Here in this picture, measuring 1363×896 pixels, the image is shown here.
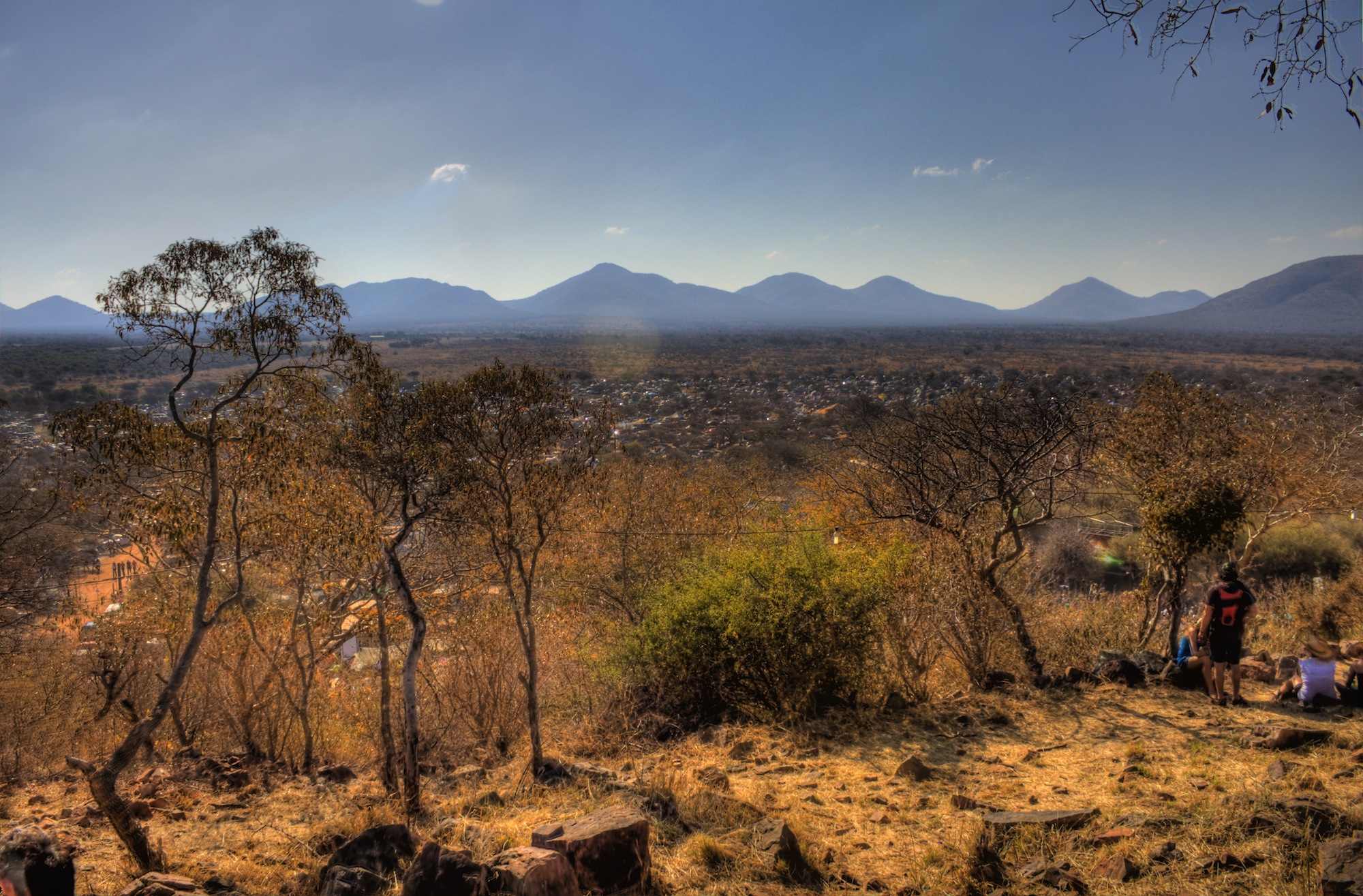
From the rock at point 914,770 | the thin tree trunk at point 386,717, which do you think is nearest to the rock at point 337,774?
the thin tree trunk at point 386,717

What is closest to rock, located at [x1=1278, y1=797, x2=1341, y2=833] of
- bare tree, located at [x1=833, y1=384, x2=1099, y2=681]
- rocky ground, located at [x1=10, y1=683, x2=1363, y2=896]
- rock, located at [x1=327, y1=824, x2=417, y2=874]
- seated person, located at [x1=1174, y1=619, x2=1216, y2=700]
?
rocky ground, located at [x1=10, y1=683, x2=1363, y2=896]

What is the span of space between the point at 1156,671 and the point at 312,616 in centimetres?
1239

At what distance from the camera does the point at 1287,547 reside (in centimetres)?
2228

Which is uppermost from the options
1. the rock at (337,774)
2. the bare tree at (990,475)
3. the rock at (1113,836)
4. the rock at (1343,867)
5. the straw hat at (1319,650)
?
the bare tree at (990,475)

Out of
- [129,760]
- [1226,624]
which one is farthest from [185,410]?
[1226,624]

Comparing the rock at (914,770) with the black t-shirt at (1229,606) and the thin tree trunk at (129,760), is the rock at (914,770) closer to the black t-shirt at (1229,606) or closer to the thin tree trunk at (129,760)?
the black t-shirt at (1229,606)

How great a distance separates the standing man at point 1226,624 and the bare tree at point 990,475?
225cm

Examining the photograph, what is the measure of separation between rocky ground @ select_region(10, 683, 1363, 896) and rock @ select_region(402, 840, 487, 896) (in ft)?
2.91

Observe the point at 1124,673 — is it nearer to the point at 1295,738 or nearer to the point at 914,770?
the point at 1295,738

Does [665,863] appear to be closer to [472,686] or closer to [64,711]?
[472,686]

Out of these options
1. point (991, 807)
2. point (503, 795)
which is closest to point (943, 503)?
point (991, 807)

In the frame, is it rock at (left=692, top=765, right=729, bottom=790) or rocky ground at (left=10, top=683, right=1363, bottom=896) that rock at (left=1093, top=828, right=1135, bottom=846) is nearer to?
rocky ground at (left=10, top=683, right=1363, bottom=896)

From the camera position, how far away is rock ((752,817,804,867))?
5.47 metres

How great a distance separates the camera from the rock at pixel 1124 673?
931 cm
